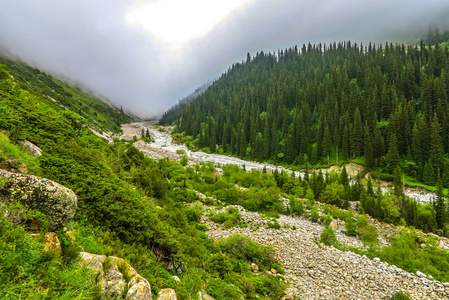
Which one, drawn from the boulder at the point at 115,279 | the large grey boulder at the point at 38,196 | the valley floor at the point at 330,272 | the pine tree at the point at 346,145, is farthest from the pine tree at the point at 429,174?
the large grey boulder at the point at 38,196

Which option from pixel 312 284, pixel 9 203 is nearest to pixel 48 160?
pixel 9 203

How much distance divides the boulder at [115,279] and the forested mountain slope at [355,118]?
215ft

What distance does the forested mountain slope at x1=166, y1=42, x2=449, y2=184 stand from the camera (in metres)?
58.8

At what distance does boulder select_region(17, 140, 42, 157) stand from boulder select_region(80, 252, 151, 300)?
205 inches

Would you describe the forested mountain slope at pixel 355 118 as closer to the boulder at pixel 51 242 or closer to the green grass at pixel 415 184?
the green grass at pixel 415 184

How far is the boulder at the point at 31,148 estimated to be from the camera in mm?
8008

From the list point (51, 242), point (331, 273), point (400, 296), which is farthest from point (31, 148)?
point (400, 296)

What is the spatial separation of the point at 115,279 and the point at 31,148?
6.61 m

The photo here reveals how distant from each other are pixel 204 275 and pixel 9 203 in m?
8.55

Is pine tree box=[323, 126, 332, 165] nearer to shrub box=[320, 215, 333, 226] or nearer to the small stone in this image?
shrub box=[320, 215, 333, 226]

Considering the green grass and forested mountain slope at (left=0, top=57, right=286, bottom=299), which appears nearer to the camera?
forested mountain slope at (left=0, top=57, right=286, bottom=299)

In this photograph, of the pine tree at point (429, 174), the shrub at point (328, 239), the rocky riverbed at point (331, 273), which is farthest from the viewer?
the pine tree at point (429, 174)

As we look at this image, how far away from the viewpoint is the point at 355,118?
73250 mm

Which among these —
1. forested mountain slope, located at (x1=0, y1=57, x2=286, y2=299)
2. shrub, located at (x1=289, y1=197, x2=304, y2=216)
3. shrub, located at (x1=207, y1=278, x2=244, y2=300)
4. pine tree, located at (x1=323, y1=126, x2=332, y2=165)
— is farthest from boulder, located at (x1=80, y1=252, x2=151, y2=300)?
pine tree, located at (x1=323, y1=126, x2=332, y2=165)
